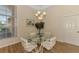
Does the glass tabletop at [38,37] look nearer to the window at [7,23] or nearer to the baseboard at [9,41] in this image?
the baseboard at [9,41]

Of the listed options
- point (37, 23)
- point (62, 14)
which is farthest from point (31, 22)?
point (62, 14)

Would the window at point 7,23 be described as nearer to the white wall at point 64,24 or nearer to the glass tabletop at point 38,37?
the glass tabletop at point 38,37

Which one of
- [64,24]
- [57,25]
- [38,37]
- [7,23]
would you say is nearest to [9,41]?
[7,23]

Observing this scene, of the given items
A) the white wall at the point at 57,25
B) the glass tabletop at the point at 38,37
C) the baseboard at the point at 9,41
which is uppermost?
the white wall at the point at 57,25

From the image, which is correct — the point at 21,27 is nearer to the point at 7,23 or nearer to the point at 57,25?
the point at 7,23

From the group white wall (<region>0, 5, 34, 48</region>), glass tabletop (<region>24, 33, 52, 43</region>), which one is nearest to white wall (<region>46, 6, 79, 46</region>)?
glass tabletop (<region>24, 33, 52, 43</region>)

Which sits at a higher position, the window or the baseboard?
the window

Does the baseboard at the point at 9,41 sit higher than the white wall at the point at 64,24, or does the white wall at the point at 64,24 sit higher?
the white wall at the point at 64,24

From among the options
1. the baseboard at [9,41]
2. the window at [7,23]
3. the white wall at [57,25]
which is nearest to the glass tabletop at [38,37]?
the white wall at [57,25]

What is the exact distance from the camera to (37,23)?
1564 millimetres

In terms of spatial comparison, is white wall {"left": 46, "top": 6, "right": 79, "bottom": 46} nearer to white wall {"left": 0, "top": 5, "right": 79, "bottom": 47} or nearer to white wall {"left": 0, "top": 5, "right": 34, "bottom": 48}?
white wall {"left": 0, "top": 5, "right": 79, "bottom": 47}

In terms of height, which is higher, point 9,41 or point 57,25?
point 57,25

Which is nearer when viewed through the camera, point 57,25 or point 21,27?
point 21,27

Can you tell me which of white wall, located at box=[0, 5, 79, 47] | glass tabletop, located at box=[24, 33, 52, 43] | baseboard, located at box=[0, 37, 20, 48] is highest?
white wall, located at box=[0, 5, 79, 47]
